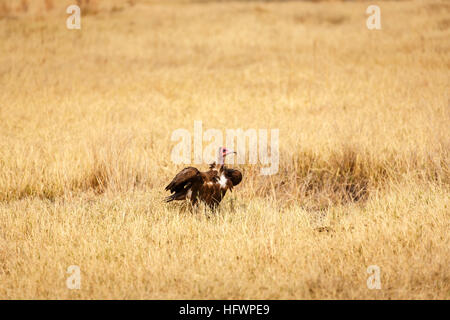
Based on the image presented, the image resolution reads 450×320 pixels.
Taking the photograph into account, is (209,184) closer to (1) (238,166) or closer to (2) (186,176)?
(2) (186,176)

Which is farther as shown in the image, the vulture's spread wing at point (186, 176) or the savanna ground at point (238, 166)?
the vulture's spread wing at point (186, 176)

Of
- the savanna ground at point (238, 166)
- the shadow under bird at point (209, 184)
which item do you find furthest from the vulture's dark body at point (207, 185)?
the savanna ground at point (238, 166)

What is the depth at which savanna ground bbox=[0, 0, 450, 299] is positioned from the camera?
544cm

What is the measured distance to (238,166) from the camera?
903 cm

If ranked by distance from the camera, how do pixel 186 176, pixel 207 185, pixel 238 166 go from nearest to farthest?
1. pixel 186 176
2. pixel 207 185
3. pixel 238 166

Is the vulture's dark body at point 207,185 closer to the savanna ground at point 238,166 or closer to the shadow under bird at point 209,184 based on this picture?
the shadow under bird at point 209,184

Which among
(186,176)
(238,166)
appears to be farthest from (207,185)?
(238,166)

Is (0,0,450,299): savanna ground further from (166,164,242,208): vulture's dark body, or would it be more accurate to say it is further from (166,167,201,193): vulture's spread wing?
(166,167,201,193): vulture's spread wing

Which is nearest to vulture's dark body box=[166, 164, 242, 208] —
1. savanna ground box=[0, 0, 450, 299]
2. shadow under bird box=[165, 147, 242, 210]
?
shadow under bird box=[165, 147, 242, 210]

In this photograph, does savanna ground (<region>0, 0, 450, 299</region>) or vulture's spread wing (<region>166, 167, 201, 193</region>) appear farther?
vulture's spread wing (<region>166, 167, 201, 193</region>)

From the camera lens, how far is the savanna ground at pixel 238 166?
5.44 m

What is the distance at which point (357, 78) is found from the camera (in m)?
15.0

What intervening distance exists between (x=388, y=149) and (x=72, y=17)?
17327 millimetres
